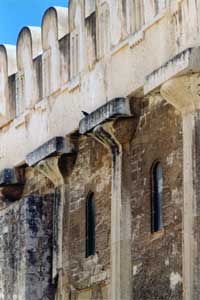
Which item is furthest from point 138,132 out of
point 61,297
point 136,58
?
point 61,297

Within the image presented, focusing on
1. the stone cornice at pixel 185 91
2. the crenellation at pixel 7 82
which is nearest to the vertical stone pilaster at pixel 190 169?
the stone cornice at pixel 185 91

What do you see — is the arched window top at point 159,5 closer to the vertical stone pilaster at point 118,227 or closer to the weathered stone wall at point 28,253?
the vertical stone pilaster at point 118,227

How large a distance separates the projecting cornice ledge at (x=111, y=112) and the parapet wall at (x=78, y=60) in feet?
0.61

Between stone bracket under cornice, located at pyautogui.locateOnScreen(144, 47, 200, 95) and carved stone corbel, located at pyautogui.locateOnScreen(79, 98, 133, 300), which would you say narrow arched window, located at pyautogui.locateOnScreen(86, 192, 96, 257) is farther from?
stone bracket under cornice, located at pyautogui.locateOnScreen(144, 47, 200, 95)

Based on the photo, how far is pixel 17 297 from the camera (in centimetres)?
2264

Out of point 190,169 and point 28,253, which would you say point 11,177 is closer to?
point 28,253

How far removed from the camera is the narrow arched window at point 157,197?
19.8 m

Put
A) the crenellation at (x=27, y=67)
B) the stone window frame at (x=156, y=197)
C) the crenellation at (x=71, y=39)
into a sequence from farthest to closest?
the crenellation at (x=27, y=67)
the crenellation at (x=71, y=39)
the stone window frame at (x=156, y=197)

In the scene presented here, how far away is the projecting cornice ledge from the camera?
20531mm

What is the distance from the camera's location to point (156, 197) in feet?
65.5

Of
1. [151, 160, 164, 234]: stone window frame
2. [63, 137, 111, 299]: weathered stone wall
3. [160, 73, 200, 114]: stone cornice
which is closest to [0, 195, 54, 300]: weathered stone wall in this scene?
[63, 137, 111, 299]: weathered stone wall

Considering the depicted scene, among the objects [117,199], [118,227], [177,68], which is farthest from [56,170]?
[177,68]

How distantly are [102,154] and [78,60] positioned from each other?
5.04 feet

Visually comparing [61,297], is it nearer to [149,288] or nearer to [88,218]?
[88,218]
